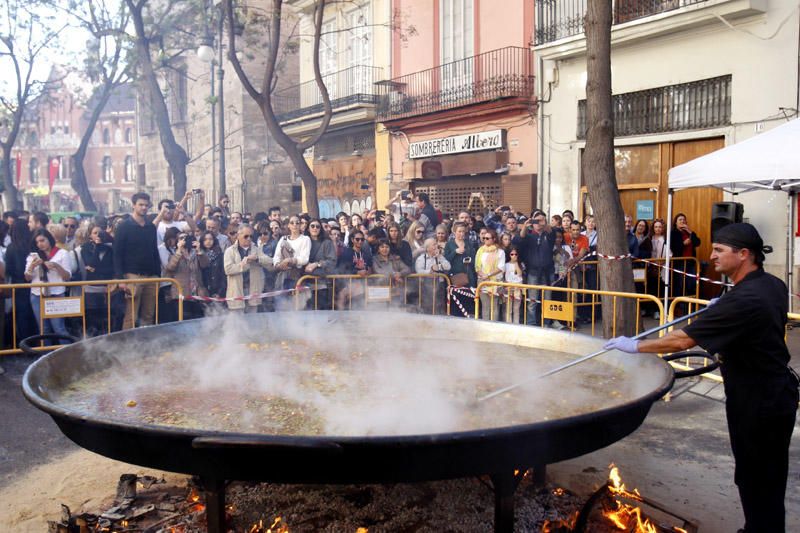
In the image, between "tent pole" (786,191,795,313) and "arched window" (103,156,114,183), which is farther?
"arched window" (103,156,114,183)

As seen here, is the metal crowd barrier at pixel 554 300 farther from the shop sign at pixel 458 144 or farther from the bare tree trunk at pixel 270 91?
the shop sign at pixel 458 144

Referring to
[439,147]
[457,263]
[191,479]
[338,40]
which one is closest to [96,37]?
[338,40]

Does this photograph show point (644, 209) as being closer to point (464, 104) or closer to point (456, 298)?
point (464, 104)

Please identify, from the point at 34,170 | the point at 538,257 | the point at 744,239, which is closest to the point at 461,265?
the point at 538,257

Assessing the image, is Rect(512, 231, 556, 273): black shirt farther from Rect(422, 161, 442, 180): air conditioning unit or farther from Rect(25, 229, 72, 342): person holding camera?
Rect(422, 161, 442, 180): air conditioning unit

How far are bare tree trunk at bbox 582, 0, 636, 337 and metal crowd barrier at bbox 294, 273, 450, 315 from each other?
252cm

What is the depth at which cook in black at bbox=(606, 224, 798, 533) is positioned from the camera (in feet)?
11.5

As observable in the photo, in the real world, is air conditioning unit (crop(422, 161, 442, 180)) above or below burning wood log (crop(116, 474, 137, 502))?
above

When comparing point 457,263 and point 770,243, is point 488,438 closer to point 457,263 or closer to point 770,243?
point 457,263

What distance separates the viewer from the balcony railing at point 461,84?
1722cm

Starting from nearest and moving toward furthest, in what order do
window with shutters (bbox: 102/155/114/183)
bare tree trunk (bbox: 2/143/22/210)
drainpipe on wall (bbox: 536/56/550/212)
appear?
drainpipe on wall (bbox: 536/56/550/212) → bare tree trunk (bbox: 2/143/22/210) → window with shutters (bbox: 102/155/114/183)

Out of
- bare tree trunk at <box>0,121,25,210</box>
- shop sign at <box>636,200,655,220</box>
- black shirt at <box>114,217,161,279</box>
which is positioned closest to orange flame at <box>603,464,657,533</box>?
black shirt at <box>114,217,161,279</box>

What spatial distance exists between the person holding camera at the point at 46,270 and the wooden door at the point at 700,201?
36.7 ft

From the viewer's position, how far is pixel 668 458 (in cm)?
532
